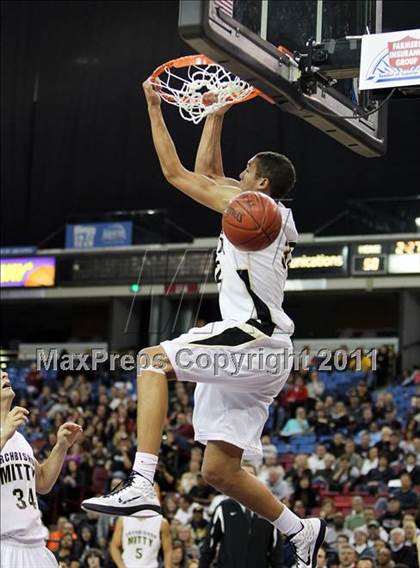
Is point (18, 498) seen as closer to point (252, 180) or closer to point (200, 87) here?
point (252, 180)

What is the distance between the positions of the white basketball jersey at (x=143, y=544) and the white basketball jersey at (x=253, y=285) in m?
6.04

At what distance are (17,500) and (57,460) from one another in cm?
58

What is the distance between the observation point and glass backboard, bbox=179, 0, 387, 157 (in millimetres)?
5902

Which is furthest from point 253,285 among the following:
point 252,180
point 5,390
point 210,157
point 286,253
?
point 5,390

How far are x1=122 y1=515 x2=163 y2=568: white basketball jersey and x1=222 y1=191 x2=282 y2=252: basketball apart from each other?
6438 millimetres

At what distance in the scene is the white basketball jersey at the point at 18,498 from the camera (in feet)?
18.6

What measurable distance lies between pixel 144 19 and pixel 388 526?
15760mm

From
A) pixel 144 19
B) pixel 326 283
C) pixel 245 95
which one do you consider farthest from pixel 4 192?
pixel 245 95

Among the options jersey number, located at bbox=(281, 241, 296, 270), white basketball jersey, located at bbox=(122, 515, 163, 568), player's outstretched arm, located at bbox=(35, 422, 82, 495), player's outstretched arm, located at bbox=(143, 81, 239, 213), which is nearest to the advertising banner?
white basketball jersey, located at bbox=(122, 515, 163, 568)

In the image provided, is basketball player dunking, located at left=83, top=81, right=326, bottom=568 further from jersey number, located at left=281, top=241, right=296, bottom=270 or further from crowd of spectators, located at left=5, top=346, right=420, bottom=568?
crowd of spectators, located at left=5, top=346, right=420, bottom=568

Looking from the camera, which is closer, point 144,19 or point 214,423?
point 214,423

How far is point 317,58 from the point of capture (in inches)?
273

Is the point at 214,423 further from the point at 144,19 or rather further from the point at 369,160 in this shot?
the point at 144,19

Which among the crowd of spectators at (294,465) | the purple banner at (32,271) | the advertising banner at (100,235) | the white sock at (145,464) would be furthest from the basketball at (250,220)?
the purple banner at (32,271)
